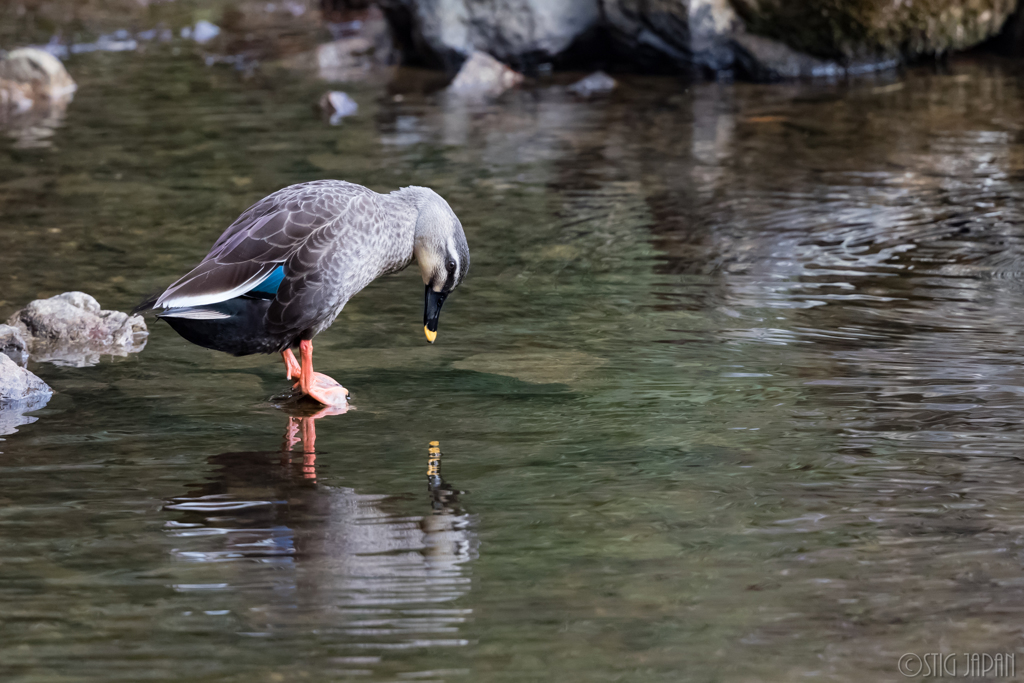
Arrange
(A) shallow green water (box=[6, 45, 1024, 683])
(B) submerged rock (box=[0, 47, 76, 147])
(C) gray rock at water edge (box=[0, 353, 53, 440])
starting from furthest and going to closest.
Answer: (B) submerged rock (box=[0, 47, 76, 147]) → (C) gray rock at water edge (box=[0, 353, 53, 440]) → (A) shallow green water (box=[6, 45, 1024, 683])

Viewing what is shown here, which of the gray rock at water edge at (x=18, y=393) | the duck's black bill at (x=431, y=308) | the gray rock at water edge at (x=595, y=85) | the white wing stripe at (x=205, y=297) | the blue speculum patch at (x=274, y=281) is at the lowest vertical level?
the gray rock at water edge at (x=18, y=393)

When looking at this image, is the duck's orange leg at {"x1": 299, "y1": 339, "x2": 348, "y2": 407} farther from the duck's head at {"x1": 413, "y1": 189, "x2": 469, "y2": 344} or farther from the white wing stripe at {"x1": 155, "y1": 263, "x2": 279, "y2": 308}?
the duck's head at {"x1": 413, "y1": 189, "x2": 469, "y2": 344}

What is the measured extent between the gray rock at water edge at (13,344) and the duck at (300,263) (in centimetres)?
110

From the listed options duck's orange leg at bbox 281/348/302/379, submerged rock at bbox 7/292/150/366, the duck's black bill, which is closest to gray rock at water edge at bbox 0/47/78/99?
submerged rock at bbox 7/292/150/366

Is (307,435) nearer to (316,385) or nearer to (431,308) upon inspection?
(316,385)

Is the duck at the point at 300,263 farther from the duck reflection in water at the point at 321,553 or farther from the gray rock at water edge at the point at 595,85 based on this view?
the gray rock at water edge at the point at 595,85

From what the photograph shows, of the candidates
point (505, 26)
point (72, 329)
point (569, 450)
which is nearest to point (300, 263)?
point (569, 450)

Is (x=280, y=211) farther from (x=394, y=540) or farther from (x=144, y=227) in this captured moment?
(x=144, y=227)

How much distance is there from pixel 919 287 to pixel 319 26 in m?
12.8

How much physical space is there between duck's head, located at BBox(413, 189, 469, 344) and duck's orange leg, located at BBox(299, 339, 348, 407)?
1.81ft

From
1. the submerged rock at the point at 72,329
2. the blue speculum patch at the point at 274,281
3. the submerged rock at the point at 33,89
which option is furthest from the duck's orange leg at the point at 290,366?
the submerged rock at the point at 33,89

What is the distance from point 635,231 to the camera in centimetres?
711

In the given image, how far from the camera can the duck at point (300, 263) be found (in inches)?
165

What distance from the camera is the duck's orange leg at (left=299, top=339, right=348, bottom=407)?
4465mm
